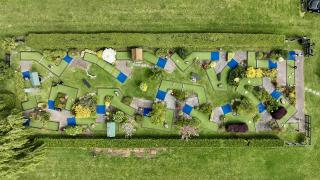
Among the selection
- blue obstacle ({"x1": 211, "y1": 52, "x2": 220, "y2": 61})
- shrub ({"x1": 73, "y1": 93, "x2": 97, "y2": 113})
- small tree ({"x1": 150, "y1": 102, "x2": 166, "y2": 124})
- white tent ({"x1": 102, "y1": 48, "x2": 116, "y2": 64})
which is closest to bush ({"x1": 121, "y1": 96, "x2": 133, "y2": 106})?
small tree ({"x1": 150, "y1": 102, "x2": 166, "y2": 124})

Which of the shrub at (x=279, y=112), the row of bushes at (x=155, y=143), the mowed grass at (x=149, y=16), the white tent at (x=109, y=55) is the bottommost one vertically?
the row of bushes at (x=155, y=143)

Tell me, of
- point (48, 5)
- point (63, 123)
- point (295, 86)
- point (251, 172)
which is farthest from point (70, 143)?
point (295, 86)

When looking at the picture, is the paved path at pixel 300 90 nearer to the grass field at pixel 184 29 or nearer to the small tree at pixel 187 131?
the grass field at pixel 184 29

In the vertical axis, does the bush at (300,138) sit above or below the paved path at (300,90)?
below

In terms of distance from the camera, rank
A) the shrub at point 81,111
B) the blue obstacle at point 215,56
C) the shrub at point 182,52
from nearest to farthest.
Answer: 1. the shrub at point 81,111
2. the shrub at point 182,52
3. the blue obstacle at point 215,56

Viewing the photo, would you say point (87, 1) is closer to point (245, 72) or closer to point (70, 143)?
point (70, 143)

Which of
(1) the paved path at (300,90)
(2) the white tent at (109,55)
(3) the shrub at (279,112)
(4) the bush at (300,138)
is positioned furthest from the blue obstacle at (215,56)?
(4) the bush at (300,138)
